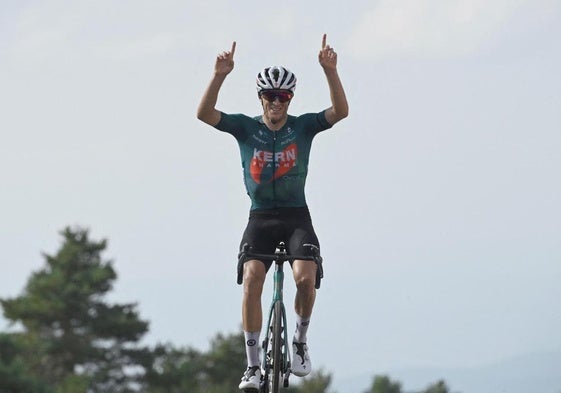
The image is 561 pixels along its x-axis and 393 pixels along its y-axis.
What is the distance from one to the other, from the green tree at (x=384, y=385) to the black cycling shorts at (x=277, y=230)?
4572 inches

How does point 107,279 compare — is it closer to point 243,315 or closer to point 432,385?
point 432,385

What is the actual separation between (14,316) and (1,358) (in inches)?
609

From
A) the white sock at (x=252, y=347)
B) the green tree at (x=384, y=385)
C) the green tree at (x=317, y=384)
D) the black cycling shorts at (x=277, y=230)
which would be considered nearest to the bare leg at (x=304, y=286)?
the black cycling shorts at (x=277, y=230)

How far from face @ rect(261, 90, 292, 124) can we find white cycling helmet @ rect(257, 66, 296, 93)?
0.08 m

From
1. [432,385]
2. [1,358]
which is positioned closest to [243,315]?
[1,358]

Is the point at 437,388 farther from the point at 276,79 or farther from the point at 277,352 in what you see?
the point at 276,79

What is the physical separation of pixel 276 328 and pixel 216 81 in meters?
2.63

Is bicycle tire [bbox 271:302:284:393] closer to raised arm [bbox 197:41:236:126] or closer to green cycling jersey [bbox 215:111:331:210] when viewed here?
green cycling jersey [bbox 215:111:331:210]

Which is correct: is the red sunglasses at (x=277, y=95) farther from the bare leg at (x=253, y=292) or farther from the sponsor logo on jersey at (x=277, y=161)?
the bare leg at (x=253, y=292)

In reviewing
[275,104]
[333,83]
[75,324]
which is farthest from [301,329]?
[75,324]

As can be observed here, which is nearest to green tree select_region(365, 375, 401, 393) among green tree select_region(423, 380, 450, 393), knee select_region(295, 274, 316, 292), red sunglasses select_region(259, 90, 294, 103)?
green tree select_region(423, 380, 450, 393)

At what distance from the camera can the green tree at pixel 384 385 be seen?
13188 cm

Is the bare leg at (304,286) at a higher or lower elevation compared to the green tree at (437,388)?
lower

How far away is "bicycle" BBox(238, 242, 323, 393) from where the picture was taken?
53.5 feet
